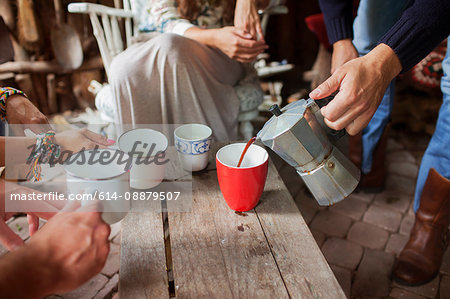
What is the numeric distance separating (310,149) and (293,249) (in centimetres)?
25

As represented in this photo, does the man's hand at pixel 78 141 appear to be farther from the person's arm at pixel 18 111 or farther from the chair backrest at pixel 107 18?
the chair backrest at pixel 107 18

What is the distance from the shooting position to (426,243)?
56.1 inches

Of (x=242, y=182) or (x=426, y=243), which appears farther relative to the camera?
(x=426, y=243)

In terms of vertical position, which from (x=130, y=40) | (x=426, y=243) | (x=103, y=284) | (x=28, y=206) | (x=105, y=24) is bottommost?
(x=103, y=284)

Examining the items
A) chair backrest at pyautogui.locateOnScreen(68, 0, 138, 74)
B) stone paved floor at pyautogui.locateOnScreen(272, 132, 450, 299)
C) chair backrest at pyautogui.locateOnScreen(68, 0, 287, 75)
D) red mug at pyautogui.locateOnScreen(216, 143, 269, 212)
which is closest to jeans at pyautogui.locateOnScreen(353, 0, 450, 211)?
stone paved floor at pyautogui.locateOnScreen(272, 132, 450, 299)

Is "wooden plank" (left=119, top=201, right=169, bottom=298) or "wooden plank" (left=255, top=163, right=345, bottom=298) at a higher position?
"wooden plank" (left=255, top=163, right=345, bottom=298)

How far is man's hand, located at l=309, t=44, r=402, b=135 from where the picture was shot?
0.89 m

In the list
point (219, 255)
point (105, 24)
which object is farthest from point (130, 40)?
point (219, 255)

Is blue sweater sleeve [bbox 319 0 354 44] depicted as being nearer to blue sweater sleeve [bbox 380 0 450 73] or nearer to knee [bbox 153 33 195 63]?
blue sweater sleeve [bbox 380 0 450 73]

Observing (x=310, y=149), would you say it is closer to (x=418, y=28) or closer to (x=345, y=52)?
(x=418, y=28)

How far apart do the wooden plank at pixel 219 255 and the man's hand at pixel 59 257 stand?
0.20m

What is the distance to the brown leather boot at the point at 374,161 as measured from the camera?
6.24ft

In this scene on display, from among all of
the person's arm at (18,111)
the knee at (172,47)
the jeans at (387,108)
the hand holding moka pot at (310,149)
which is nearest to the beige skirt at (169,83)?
the knee at (172,47)

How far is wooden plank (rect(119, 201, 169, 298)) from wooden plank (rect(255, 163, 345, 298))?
0.28 m
